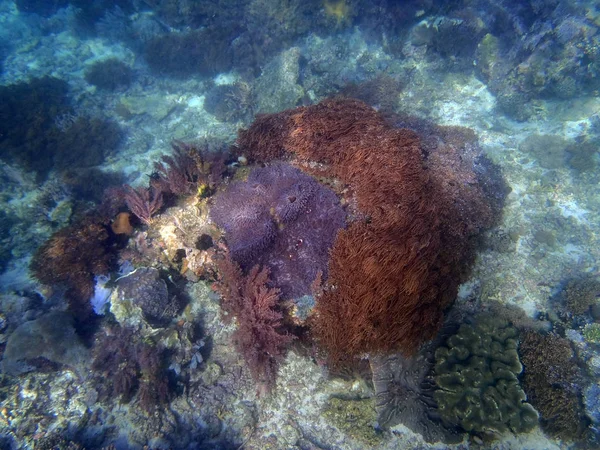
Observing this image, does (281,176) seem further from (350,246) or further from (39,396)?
(39,396)

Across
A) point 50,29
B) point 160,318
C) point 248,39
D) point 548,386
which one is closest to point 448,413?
point 548,386

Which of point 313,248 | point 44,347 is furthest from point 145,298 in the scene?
point 313,248

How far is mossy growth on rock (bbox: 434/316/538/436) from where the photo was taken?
4738mm

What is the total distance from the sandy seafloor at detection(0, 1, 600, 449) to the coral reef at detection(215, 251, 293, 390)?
0.67 meters

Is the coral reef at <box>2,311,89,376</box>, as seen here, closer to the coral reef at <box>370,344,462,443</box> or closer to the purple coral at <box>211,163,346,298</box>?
the purple coral at <box>211,163,346,298</box>

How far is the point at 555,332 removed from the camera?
5961 millimetres

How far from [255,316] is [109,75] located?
57.7ft

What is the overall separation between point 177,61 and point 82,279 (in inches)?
573

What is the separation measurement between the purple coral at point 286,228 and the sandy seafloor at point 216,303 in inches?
70.9

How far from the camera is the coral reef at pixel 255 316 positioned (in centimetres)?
496

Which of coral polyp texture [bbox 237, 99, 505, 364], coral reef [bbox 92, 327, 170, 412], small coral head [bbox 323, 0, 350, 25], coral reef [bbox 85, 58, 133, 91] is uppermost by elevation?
coral reef [bbox 85, 58, 133, 91]

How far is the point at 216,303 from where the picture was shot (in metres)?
6.64

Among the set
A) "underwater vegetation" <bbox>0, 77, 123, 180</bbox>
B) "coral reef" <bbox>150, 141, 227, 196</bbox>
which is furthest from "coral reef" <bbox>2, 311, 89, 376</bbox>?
"underwater vegetation" <bbox>0, 77, 123, 180</bbox>

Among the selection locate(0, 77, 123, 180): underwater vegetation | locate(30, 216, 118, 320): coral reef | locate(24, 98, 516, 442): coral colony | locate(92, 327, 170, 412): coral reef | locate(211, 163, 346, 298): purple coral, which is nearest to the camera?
locate(24, 98, 516, 442): coral colony
